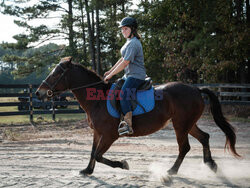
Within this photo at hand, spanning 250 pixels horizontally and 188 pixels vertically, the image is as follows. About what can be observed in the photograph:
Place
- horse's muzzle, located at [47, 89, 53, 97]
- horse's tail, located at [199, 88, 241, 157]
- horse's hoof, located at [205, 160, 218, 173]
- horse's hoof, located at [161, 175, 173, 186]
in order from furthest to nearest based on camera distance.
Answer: horse's tail, located at [199, 88, 241, 157] < horse's hoof, located at [205, 160, 218, 173] < horse's muzzle, located at [47, 89, 53, 97] < horse's hoof, located at [161, 175, 173, 186]

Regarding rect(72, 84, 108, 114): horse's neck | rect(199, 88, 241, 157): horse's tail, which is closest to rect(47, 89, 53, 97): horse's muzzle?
rect(72, 84, 108, 114): horse's neck

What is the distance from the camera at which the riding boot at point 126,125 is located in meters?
4.64

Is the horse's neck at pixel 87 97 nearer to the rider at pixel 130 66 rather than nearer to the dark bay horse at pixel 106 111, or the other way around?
the dark bay horse at pixel 106 111

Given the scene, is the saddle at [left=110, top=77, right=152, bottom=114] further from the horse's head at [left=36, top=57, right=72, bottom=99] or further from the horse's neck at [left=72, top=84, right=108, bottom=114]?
the horse's head at [left=36, top=57, right=72, bottom=99]

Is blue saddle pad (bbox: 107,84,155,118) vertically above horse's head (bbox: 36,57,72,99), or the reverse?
horse's head (bbox: 36,57,72,99)

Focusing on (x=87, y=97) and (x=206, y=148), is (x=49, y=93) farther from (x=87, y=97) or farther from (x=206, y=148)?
(x=206, y=148)

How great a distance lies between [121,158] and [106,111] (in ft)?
6.08

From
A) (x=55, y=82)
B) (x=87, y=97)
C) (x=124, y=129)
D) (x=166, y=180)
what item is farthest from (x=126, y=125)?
(x=55, y=82)

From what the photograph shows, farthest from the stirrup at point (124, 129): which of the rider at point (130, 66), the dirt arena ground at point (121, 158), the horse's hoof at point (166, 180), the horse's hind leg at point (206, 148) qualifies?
the horse's hind leg at point (206, 148)

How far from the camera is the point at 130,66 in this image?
480cm

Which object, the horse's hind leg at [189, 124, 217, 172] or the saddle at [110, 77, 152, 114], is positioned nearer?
the saddle at [110, 77, 152, 114]

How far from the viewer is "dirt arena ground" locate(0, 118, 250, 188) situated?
4.48 meters

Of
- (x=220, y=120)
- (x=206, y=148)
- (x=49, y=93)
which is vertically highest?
(x=49, y=93)

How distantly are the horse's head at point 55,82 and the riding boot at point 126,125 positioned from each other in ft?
4.19
